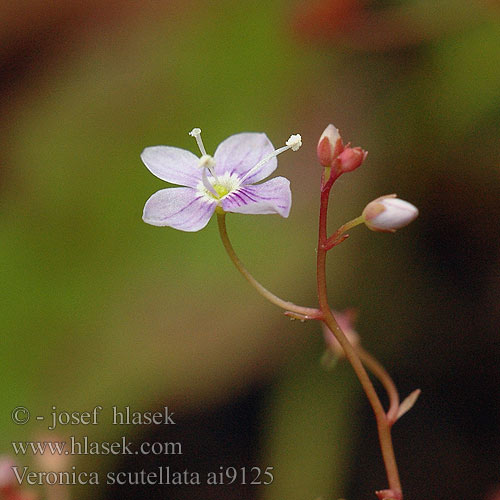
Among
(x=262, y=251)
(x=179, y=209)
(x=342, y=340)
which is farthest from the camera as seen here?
(x=262, y=251)

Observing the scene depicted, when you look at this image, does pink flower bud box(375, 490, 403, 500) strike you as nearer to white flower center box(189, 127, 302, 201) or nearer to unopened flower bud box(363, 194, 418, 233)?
unopened flower bud box(363, 194, 418, 233)

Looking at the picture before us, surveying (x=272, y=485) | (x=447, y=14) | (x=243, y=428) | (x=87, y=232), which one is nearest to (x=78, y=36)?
(x=87, y=232)

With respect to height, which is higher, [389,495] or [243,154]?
[243,154]

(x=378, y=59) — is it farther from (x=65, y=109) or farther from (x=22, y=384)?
(x=22, y=384)

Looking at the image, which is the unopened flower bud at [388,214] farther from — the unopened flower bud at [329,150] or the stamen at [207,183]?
the stamen at [207,183]

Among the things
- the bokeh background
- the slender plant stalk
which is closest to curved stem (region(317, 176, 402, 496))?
the slender plant stalk

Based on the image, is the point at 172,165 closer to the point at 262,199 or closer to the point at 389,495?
the point at 262,199

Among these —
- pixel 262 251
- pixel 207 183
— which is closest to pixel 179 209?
pixel 207 183
